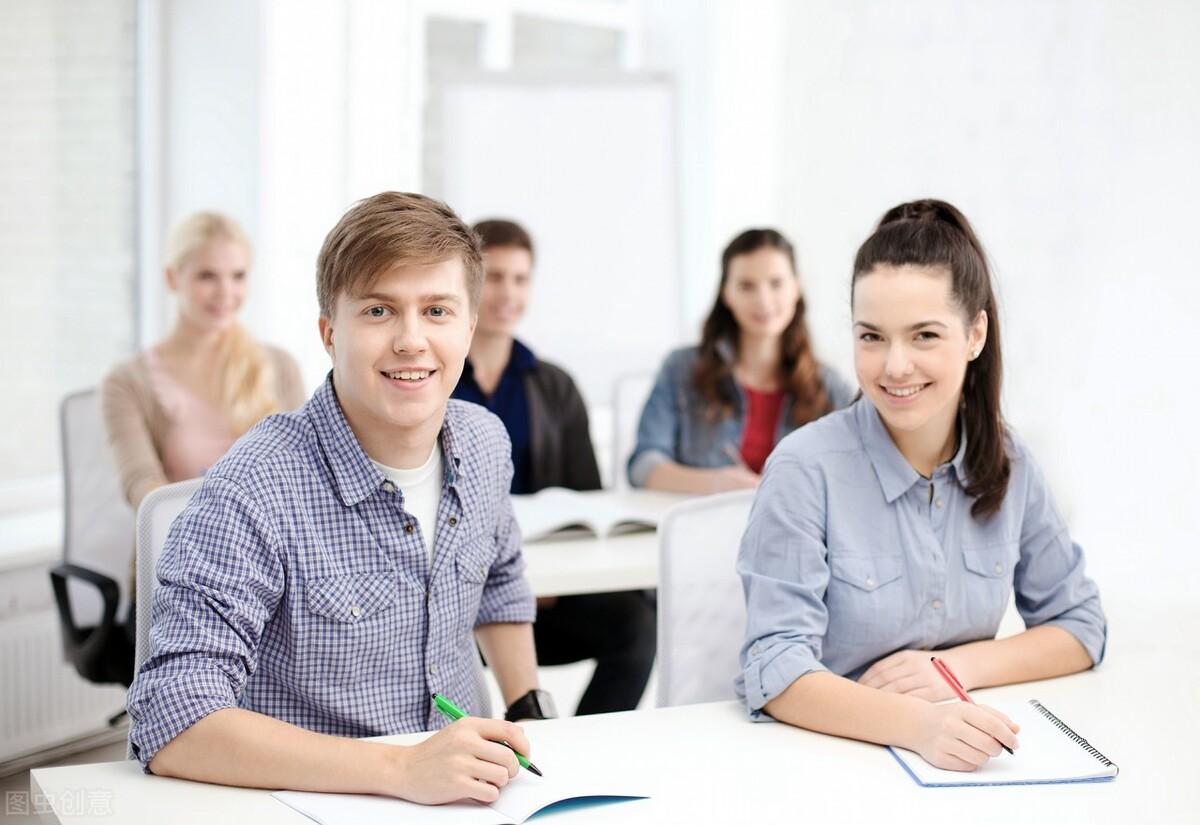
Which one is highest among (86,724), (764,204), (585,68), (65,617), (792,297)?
(585,68)

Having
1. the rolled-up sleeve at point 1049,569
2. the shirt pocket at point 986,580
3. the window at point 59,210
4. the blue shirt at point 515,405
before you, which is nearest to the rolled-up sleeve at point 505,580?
the shirt pocket at point 986,580

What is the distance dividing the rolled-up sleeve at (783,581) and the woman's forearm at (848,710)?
0.06ft

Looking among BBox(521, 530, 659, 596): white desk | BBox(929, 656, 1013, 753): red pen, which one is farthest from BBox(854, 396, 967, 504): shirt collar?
BBox(521, 530, 659, 596): white desk

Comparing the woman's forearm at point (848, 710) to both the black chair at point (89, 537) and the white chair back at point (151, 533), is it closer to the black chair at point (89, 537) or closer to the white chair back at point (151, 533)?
the white chair back at point (151, 533)

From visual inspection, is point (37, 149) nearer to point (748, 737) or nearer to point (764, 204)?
point (764, 204)

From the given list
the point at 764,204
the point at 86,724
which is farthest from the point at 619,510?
the point at 764,204

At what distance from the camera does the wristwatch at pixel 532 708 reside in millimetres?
1711

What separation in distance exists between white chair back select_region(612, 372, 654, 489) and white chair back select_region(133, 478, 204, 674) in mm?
1871

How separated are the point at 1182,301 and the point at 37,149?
2974 mm

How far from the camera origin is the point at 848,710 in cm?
149

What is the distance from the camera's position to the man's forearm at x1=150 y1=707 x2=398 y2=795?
1.31 metres

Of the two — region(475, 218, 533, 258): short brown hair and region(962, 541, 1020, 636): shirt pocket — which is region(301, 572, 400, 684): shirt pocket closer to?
region(962, 541, 1020, 636): shirt pocket

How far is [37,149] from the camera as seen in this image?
351 cm

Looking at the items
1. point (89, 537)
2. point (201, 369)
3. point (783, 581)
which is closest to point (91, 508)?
point (89, 537)
